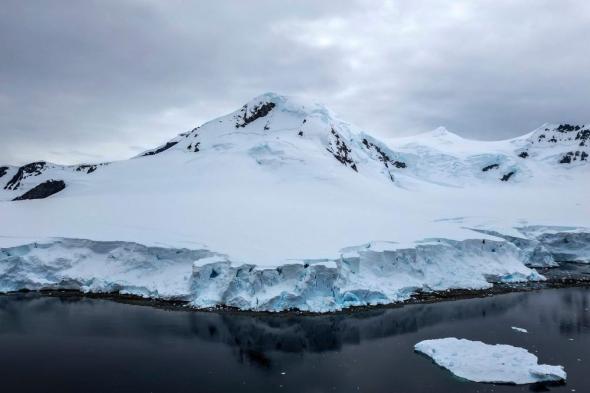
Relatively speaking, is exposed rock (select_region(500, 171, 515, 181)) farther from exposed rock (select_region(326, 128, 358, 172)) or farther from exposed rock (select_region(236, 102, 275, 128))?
exposed rock (select_region(236, 102, 275, 128))

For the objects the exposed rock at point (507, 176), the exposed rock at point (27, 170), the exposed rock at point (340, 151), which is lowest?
the exposed rock at point (507, 176)

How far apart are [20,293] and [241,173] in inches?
913

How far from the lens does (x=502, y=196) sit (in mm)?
59438

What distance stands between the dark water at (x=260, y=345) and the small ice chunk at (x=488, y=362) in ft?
1.61

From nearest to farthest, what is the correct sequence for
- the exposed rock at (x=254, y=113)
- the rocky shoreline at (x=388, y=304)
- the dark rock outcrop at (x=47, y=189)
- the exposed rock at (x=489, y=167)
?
the rocky shoreline at (x=388, y=304) < the dark rock outcrop at (x=47, y=189) < the exposed rock at (x=254, y=113) < the exposed rock at (x=489, y=167)

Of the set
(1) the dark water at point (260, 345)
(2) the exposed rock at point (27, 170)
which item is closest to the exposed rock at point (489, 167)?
(1) the dark water at point (260, 345)

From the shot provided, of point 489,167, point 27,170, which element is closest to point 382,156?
point 489,167

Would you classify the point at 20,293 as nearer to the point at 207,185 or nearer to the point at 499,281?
the point at 207,185

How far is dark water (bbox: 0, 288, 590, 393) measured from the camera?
1720cm

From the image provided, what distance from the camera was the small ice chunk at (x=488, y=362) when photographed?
17.5 meters

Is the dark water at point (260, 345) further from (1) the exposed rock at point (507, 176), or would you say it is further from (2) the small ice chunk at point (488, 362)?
(1) the exposed rock at point (507, 176)

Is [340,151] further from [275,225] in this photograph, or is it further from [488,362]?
[488,362]

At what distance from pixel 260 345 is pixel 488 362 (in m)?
9.57

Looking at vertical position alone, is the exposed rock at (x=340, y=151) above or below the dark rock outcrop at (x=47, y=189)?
above
